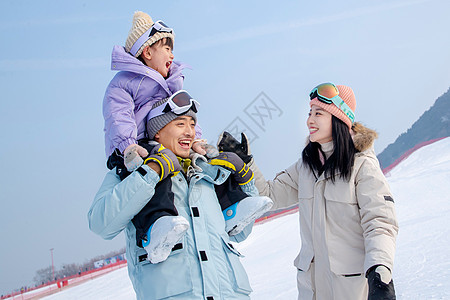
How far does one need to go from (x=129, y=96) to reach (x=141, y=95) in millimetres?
117

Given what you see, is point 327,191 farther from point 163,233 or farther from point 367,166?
point 163,233

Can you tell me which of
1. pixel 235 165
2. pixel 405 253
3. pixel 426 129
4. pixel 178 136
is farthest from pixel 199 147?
pixel 426 129

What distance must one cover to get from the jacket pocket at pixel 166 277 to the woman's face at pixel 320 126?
5.25 feet

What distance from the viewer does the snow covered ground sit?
4.39 metres

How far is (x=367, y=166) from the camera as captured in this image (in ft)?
9.73

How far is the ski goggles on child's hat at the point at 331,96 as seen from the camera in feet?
10.3

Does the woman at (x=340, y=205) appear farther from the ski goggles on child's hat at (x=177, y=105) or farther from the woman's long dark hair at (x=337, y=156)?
the ski goggles on child's hat at (x=177, y=105)

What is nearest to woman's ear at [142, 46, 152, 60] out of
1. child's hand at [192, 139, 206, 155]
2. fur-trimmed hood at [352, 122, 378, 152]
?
child's hand at [192, 139, 206, 155]

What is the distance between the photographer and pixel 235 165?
7.82 ft

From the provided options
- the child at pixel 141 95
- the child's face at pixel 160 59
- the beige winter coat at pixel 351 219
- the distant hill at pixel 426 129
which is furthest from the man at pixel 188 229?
the distant hill at pixel 426 129

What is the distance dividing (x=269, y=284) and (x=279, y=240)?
12.2ft

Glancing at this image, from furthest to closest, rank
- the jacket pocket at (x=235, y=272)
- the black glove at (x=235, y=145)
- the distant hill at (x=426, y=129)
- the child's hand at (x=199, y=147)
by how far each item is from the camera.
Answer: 1. the distant hill at (x=426, y=129)
2. the black glove at (x=235, y=145)
3. the child's hand at (x=199, y=147)
4. the jacket pocket at (x=235, y=272)

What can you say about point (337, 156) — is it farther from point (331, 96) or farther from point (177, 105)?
point (177, 105)

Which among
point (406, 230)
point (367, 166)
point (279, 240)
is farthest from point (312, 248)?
point (279, 240)
